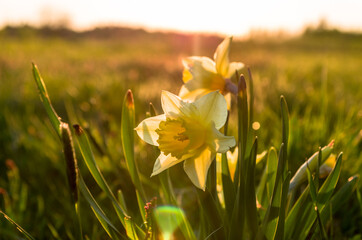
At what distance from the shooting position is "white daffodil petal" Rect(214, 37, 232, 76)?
845 mm

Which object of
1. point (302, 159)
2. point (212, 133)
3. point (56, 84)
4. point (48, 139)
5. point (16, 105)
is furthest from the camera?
point (56, 84)

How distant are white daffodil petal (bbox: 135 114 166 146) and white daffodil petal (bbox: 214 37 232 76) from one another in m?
0.22

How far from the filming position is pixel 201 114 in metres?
0.71

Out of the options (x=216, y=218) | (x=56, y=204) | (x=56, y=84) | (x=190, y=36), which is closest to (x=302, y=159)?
(x=216, y=218)

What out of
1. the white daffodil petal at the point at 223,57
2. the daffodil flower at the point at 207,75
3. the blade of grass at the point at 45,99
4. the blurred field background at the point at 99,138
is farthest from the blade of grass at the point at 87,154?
the white daffodil petal at the point at 223,57

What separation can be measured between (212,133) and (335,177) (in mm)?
280

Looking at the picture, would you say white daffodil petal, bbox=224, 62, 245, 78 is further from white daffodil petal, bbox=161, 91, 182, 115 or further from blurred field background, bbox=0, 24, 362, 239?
blurred field background, bbox=0, 24, 362, 239

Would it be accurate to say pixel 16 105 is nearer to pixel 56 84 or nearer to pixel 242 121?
pixel 56 84

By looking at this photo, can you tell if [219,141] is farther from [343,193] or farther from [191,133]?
[343,193]

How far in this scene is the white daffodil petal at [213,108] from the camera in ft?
2.23

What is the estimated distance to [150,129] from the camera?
0.77 metres

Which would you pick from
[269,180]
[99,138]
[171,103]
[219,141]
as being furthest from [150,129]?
[99,138]

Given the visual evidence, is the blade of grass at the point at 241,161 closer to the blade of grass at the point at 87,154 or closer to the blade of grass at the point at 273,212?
the blade of grass at the point at 273,212

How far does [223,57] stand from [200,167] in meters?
0.31
